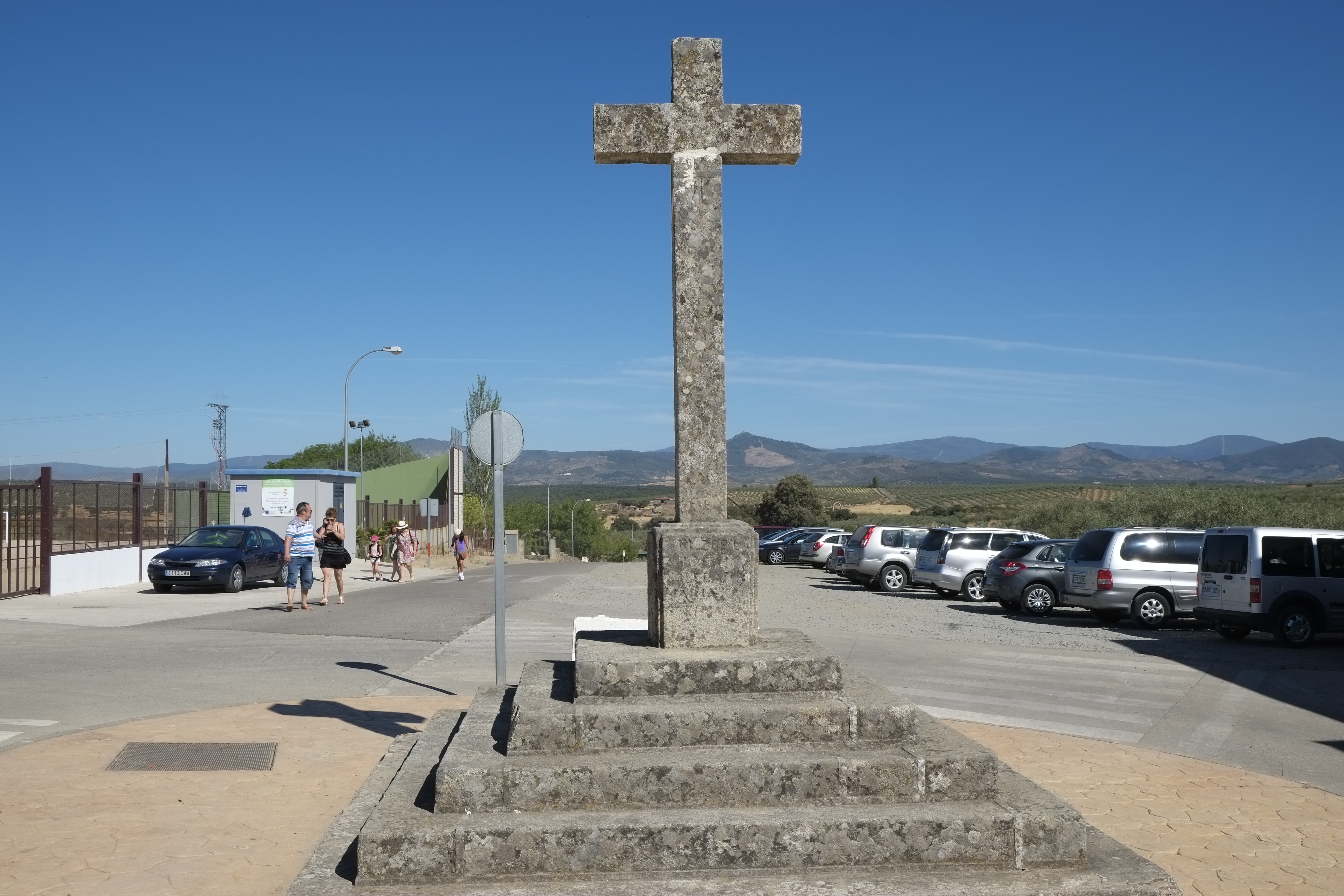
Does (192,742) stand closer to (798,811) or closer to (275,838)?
(275,838)

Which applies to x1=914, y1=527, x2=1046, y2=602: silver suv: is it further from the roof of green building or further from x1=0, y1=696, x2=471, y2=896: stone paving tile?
the roof of green building

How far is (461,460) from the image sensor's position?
52188 mm

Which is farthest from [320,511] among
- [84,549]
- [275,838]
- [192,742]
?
[275,838]

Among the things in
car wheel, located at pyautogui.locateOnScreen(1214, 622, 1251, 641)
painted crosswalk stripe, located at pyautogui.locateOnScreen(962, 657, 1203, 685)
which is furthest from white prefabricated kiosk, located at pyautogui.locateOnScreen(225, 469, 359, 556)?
car wheel, located at pyautogui.locateOnScreen(1214, 622, 1251, 641)

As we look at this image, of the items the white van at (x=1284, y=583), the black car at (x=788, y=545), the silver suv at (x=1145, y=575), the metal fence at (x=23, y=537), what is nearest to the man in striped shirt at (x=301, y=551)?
the metal fence at (x=23, y=537)

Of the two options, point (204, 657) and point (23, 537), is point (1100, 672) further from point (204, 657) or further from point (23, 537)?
point (23, 537)

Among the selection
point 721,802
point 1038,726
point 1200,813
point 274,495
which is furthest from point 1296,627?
point 274,495

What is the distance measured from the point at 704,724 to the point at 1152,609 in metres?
15.6

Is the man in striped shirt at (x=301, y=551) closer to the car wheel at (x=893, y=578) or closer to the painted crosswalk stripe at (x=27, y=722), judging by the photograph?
the painted crosswalk stripe at (x=27, y=722)

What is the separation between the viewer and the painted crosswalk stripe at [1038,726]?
9.46 meters

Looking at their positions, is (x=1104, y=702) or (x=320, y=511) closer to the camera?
(x=1104, y=702)

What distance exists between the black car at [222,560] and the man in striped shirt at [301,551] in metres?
3.27

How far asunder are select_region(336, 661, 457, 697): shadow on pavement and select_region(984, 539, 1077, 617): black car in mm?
12855

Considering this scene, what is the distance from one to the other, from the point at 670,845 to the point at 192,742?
201 inches
